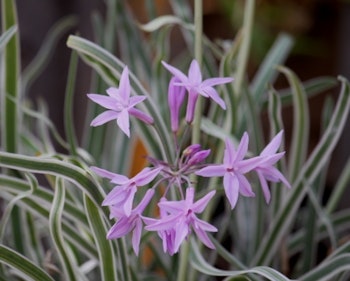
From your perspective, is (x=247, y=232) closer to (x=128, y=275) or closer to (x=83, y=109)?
(x=128, y=275)

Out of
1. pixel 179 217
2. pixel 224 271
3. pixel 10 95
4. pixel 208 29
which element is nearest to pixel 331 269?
pixel 224 271

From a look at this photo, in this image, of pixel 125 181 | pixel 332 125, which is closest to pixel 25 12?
pixel 332 125

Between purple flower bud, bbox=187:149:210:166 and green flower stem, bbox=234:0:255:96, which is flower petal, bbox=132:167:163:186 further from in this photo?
green flower stem, bbox=234:0:255:96

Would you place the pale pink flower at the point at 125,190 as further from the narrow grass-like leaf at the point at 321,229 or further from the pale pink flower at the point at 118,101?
the narrow grass-like leaf at the point at 321,229

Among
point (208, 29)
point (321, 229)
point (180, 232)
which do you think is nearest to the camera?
point (180, 232)

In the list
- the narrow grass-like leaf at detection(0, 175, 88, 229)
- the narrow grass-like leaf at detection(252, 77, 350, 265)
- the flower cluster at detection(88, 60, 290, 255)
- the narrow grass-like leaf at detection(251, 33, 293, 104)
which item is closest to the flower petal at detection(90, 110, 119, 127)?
the flower cluster at detection(88, 60, 290, 255)

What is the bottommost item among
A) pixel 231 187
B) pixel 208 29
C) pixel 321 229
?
pixel 321 229

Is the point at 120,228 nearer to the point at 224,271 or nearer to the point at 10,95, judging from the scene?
the point at 224,271
